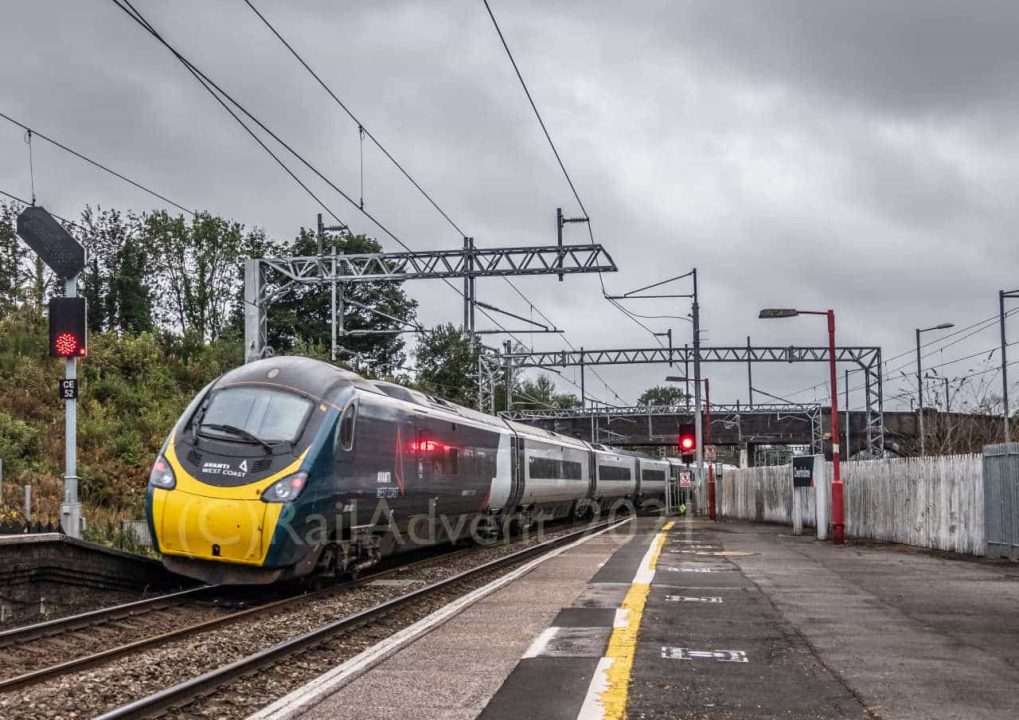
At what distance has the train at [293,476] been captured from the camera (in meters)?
12.9

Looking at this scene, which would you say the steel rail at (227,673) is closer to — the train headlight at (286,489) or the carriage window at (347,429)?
the train headlight at (286,489)

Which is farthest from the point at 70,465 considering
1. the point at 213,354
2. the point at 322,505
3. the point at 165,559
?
the point at 213,354

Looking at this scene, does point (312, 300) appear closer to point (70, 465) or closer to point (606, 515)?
point (606, 515)

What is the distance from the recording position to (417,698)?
7.36m

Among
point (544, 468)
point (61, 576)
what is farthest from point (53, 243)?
point (544, 468)

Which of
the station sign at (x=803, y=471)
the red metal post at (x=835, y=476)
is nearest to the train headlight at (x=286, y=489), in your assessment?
the red metal post at (x=835, y=476)

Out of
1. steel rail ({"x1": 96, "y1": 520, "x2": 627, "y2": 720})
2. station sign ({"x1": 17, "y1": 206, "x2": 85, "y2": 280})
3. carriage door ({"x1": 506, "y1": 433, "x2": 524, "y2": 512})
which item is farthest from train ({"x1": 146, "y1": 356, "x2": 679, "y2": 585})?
carriage door ({"x1": 506, "y1": 433, "x2": 524, "y2": 512})

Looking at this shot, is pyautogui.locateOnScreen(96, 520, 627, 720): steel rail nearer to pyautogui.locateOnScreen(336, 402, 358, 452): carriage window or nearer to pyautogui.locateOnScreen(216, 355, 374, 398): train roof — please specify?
pyautogui.locateOnScreen(336, 402, 358, 452): carriage window

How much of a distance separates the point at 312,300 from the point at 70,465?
41173 millimetres

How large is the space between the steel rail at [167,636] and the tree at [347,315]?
37.1 metres

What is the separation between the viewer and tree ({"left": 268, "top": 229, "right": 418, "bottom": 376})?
54750 millimetres

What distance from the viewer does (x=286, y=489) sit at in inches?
508

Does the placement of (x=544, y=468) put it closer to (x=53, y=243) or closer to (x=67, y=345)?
(x=53, y=243)

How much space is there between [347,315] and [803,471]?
32882 mm
